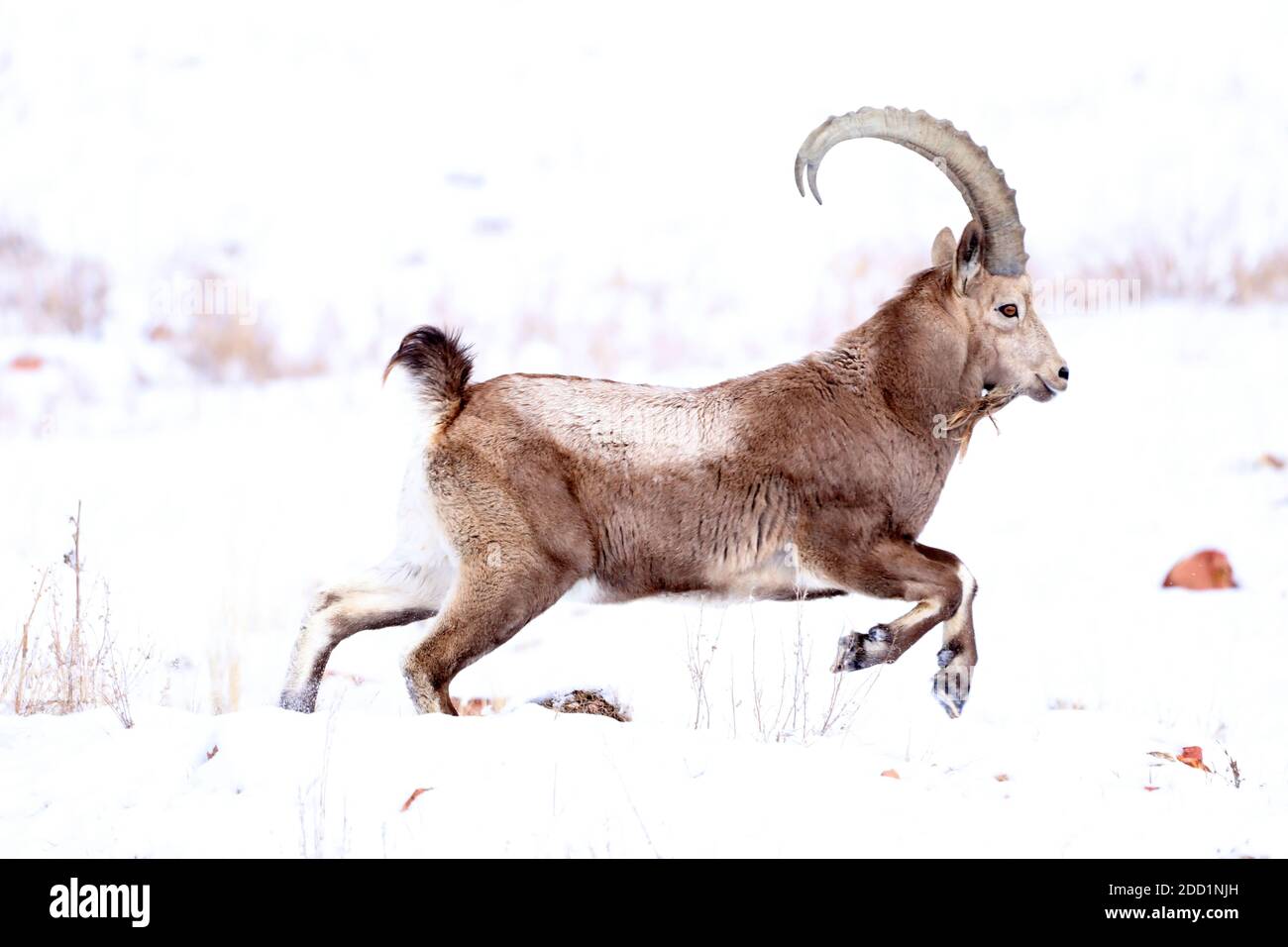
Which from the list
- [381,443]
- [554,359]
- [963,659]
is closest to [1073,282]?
[554,359]

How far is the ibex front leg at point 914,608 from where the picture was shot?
5.74 metres

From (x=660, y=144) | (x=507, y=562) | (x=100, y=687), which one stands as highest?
(x=660, y=144)

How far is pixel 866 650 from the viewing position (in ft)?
18.8

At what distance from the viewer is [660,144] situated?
22812 millimetres

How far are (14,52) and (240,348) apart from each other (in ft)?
32.7

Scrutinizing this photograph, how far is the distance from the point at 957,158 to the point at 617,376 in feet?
29.4

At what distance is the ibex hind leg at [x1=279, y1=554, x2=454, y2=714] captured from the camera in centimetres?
594

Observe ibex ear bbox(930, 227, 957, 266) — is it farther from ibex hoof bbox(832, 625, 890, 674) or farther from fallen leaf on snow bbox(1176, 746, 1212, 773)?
fallen leaf on snow bbox(1176, 746, 1212, 773)

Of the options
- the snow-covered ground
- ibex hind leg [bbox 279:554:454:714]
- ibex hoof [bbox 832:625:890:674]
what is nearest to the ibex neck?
ibex hoof [bbox 832:625:890:674]

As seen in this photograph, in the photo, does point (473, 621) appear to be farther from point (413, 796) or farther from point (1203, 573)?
point (1203, 573)

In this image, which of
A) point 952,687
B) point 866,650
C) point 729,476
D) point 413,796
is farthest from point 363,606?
point 952,687

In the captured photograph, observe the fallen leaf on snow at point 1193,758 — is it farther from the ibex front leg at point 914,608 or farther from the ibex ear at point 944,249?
the ibex ear at point 944,249

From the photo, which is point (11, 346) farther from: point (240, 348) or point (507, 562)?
point (507, 562)

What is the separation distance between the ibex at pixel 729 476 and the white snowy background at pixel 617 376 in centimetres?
38
